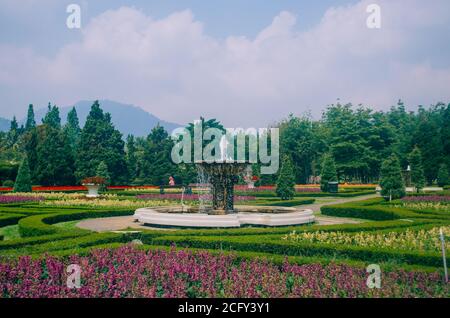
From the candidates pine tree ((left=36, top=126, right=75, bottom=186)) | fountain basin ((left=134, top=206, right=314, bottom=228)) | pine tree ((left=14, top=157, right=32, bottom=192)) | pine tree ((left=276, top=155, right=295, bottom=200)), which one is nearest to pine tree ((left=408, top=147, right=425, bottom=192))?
pine tree ((left=276, top=155, right=295, bottom=200))

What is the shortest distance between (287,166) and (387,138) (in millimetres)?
31091

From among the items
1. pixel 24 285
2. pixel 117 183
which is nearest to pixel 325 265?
pixel 24 285

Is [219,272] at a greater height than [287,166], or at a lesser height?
lesser

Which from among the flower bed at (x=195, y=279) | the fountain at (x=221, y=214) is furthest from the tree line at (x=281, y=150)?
the flower bed at (x=195, y=279)

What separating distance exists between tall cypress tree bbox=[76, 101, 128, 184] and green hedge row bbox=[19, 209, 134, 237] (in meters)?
23.9

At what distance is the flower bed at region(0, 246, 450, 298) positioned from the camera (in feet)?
22.8

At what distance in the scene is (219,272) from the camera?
8.22 m

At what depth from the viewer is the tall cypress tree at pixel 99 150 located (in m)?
44.7

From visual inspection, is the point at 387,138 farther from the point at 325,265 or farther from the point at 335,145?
the point at 325,265

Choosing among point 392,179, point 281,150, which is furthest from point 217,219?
point 281,150

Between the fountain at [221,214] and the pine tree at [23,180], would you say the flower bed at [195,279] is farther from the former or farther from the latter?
the pine tree at [23,180]
